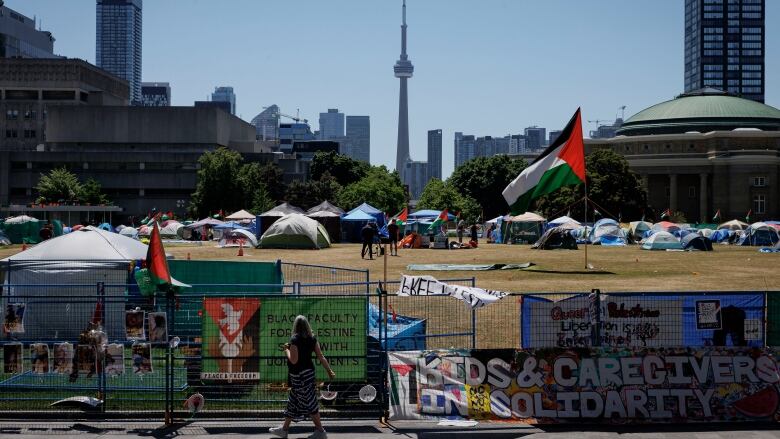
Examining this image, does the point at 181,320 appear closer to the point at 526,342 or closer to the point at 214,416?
the point at 214,416

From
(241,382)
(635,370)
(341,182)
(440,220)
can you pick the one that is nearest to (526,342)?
(635,370)

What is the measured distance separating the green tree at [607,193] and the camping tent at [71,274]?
6778cm

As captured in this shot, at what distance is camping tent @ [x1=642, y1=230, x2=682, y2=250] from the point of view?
4988cm

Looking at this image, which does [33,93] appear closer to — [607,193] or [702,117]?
[607,193]

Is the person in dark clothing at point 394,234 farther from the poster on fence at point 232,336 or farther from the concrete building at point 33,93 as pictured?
the concrete building at point 33,93

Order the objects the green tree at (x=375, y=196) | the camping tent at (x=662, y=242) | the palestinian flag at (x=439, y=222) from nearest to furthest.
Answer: the camping tent at (x=662, y=242)
the palestinian flag at (x=439, y=222)
the green tree at (x=375, y=196)

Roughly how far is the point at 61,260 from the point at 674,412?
37.7ft

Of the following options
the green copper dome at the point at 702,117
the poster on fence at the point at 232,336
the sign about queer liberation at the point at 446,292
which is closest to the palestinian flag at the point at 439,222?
the sign about queer liberation at the point at 446,292

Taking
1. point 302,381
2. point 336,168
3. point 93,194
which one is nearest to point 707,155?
point 336,168

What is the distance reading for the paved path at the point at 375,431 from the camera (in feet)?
37.1

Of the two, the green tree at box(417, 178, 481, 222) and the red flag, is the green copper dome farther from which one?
the red flag

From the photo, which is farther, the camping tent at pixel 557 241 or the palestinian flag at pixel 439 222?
the palestinian flag at pixel 439 222

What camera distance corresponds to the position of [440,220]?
54.2 metres

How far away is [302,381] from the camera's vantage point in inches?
436
